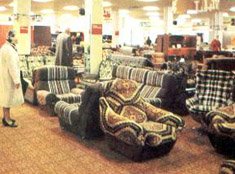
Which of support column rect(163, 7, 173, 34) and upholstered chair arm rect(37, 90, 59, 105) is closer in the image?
upholstered chair arm rect(37, 90, 59, 105)

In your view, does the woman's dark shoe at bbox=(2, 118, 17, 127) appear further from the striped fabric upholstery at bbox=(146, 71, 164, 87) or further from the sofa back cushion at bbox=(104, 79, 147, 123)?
the striped fabric upholstery at bbox=(146, 71, 164, 87)

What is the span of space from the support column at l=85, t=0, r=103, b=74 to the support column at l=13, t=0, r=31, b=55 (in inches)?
114

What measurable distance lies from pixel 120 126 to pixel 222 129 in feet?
4.43

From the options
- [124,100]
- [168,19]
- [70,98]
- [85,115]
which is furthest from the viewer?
[168,19]

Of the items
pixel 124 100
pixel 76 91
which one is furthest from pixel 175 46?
pixel 124 100

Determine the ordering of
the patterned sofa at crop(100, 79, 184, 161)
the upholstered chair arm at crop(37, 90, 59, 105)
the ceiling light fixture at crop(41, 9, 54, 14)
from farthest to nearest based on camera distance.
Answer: the ceiling light fixture at crop(41, 9, 54, 14), the upholstered chair arm at crop(37, 90, 59, 105), the patterned sofa at crop(100, 79, 184, 161)

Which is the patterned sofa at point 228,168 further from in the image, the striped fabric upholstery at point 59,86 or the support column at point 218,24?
the support column at point 218,24

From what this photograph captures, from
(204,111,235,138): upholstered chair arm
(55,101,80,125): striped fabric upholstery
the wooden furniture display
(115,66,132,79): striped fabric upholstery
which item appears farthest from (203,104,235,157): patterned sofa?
the wooden furniture display

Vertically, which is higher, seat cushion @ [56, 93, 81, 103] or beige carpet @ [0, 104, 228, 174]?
seat cushion @ [56, 93, 81, 103]

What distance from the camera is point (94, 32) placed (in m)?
9.98

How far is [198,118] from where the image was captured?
18.6ft

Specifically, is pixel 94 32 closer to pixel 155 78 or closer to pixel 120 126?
pixel 155 78

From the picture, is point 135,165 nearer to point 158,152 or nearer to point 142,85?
point 158,152

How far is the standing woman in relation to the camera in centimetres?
602
